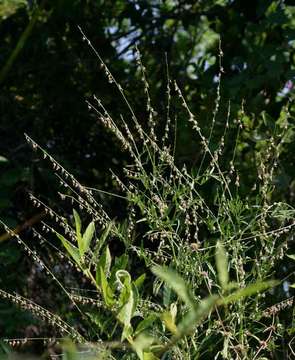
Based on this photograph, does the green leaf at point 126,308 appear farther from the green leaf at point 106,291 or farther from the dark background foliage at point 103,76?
the dark background foliage at point 103,76

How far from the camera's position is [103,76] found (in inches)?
112

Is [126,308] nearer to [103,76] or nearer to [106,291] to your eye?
[106,291]

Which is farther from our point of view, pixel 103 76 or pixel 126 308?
pixel 103 76

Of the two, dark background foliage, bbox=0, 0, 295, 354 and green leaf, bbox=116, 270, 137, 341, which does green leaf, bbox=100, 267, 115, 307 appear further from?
dark background foliage, bbox=0, 0, 295, 354

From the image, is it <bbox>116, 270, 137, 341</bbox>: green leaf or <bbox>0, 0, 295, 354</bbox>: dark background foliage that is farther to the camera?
<bbox>0, 0, 295, 354</bbox>: dark background foliage

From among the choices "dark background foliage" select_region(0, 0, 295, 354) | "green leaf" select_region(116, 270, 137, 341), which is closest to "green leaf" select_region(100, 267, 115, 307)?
"green leaf" select_region(116, 270, 137, 341)

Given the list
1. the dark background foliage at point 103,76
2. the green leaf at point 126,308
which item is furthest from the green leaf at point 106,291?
the dark background foliage at point 103,76

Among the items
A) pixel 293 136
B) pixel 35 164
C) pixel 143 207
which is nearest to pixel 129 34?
pixel 35 164

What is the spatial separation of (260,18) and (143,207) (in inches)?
54.9

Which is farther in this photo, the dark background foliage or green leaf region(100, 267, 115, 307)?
the dark background foliage

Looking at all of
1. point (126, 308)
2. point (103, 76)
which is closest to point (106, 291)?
point (126, 308)

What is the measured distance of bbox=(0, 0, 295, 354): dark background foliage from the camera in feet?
8.24

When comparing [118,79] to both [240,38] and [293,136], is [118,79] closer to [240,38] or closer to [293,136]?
[240,38]

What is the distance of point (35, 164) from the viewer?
104 inches
